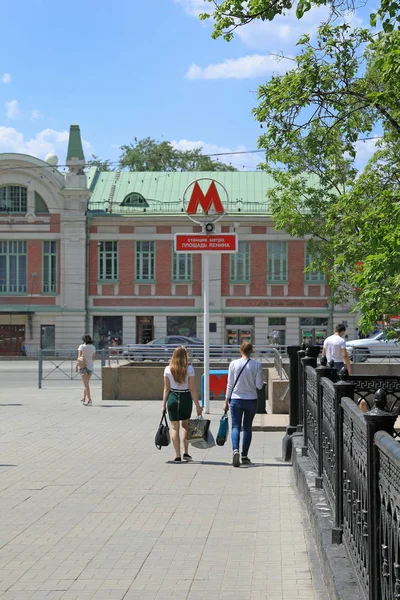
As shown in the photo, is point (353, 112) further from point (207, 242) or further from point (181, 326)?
point (181, 326)

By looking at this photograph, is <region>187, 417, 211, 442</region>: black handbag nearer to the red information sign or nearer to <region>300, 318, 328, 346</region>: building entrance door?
the red information sign

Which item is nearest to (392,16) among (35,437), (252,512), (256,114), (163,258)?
(256,114)

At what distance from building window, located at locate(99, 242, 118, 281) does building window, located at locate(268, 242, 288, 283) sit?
31.1 ft

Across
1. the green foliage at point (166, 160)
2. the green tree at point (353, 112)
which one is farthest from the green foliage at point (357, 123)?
the green foliage at point (166, 160)

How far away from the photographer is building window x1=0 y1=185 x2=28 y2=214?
6094cm

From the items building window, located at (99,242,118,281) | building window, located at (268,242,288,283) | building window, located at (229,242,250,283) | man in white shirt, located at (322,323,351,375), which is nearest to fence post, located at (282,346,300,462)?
man in white shirt, located at (322,323,351,375)

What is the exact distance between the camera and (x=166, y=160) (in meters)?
80.9

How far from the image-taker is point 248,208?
62250 mm

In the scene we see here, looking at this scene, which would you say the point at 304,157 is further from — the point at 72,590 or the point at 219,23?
the point at 72,590

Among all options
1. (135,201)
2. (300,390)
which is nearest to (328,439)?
(300,390)

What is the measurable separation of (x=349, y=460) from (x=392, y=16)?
276 inches

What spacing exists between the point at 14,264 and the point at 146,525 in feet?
176

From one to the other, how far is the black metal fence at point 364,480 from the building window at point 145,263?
52.7 meters

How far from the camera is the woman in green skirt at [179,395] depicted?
13.6 m
